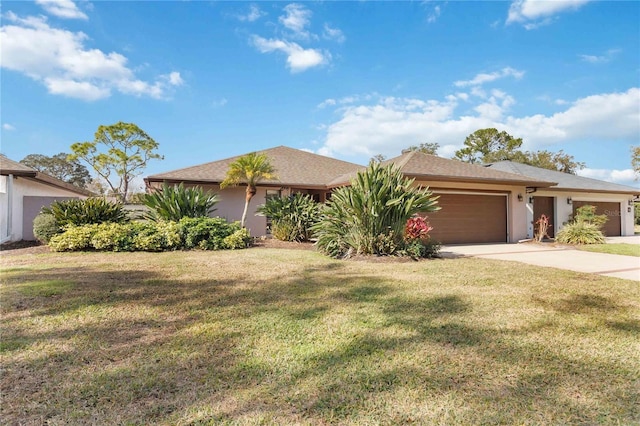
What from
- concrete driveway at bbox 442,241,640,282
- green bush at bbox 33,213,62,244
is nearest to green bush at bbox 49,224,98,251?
green bush at bbox 33,213,62,244

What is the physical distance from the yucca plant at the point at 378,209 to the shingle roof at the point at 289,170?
20.8 feet

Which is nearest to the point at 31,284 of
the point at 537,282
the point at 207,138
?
the point at 537,282

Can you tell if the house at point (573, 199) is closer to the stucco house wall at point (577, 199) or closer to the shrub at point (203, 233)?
the stucco house wall at point (577, 199)

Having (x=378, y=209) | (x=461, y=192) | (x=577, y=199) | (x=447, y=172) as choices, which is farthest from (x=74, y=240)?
(x=577, y=199)

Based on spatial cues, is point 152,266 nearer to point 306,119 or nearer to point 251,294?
point 251,294

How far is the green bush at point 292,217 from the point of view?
12.8 metres

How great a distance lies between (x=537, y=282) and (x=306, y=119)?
14.4 meters

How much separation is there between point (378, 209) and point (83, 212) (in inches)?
380

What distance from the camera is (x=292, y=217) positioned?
42.4 ft

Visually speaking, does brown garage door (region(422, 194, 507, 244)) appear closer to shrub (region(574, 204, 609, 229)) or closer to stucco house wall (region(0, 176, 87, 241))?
shrub (region(574, 204, 609, 229))

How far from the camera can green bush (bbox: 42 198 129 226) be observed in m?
10.6

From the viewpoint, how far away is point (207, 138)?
2009 cm

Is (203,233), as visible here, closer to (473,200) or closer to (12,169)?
(12,169)

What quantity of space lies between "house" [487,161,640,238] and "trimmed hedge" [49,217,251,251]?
14.1 metres
